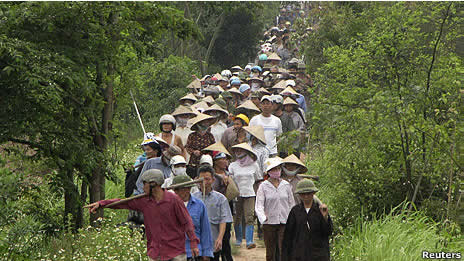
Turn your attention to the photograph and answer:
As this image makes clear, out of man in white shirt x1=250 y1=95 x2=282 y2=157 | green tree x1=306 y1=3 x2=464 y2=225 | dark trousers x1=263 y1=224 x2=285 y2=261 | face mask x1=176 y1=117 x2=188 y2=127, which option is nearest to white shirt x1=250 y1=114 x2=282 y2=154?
man in white shirt x1=250 y1=95 x2=282 y2=157

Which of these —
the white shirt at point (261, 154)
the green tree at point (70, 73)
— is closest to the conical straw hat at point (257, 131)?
the white shirt at point (261, 154)

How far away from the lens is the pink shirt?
714 centimetres

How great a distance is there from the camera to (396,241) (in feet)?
27.8

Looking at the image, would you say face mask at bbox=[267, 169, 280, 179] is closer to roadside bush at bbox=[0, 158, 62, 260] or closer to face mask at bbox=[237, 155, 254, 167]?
face mask at bbox=[237, 155, 254, 167]

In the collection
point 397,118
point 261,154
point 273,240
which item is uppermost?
point 397,118

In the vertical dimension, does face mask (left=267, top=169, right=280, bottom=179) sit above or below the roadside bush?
above

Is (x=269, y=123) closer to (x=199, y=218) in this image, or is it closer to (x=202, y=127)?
(x=202, y=127)

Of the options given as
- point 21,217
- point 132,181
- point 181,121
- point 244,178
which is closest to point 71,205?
point 21,217

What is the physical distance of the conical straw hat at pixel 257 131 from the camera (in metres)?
11.5

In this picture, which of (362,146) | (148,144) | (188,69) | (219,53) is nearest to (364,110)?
(362,146)

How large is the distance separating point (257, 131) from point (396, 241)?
3803 millimetres

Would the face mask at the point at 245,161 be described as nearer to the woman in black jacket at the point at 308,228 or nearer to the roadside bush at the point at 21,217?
the roadside bush at the point at 21,217

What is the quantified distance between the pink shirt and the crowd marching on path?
0.01m

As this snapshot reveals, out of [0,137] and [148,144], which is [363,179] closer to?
[148,144]
